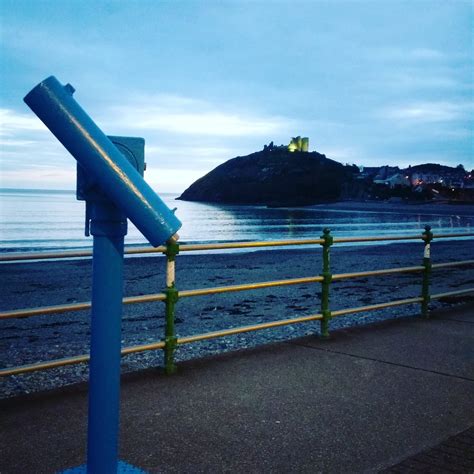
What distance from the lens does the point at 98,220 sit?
5.48 feet

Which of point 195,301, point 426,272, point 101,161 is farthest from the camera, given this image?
point 195,301

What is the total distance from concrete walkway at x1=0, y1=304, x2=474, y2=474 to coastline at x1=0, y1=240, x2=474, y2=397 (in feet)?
6.86

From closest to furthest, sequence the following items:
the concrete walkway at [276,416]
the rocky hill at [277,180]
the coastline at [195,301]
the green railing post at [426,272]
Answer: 1. the concrete walkway at [276,416]
2. the green railing post at [426,272]
3. the coastline at [195,301]
4. the rocky hill at [277,180]

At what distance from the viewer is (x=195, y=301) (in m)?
12.5

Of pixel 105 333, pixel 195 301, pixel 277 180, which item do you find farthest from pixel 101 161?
pixel 277 180

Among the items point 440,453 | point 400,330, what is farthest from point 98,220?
point 400,330

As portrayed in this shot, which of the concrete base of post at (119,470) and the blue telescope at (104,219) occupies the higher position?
the blue telescope at (104,219)

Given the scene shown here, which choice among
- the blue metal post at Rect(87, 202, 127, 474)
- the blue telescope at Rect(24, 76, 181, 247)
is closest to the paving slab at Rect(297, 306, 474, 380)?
the blue metal post at Rect(87, 202, 127, 474)

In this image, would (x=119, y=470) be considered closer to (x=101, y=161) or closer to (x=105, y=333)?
(x=105, y=333)

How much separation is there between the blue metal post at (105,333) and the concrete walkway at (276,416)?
1351mm

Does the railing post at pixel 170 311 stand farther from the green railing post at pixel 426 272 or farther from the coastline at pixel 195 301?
the green railing post at pixel 426 272

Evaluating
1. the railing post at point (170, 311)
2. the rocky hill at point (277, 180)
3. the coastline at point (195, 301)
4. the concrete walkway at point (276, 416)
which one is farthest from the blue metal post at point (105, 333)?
the rocky hill at point (277, 180)

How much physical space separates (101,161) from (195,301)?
11.1 metres

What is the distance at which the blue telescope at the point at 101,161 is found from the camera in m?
1.53
